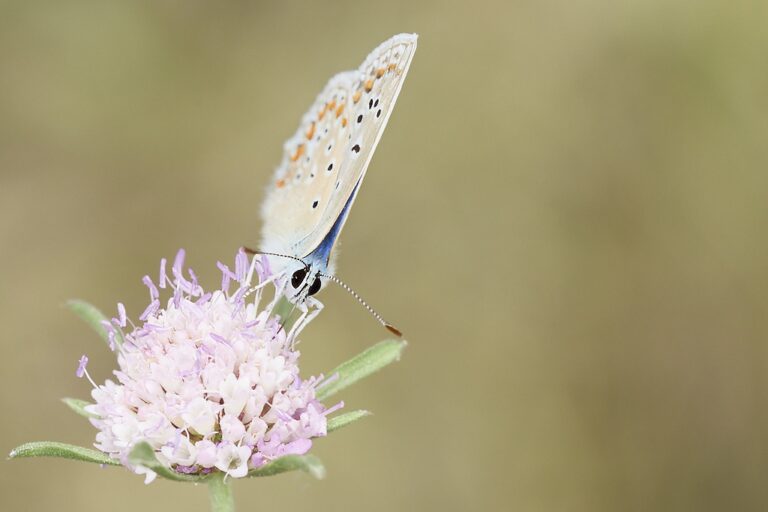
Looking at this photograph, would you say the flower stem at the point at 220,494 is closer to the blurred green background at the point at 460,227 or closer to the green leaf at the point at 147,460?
the green leaf at the point at 147,460

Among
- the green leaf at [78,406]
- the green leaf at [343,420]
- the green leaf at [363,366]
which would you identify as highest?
the green leaf at [78,406]

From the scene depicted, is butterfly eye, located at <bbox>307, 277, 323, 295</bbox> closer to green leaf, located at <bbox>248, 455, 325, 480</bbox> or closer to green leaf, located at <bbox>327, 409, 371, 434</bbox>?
green leaf, located at <bbox>327, 409, 371, 434</bbox>

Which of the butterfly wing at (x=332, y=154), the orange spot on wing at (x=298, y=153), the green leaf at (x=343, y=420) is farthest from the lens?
the orange spot on wing at (x=298, y=153)

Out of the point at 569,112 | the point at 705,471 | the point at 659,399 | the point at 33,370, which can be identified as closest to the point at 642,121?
the point at 569,112

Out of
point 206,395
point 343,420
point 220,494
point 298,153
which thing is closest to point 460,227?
point 298,153

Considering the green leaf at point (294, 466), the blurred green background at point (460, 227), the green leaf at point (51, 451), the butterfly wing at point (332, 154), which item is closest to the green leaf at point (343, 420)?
the green leaf at point (294, 466)

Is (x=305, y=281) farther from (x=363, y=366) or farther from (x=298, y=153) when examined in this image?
(x=298, y=153)

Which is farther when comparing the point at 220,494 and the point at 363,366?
the point at 363,366
